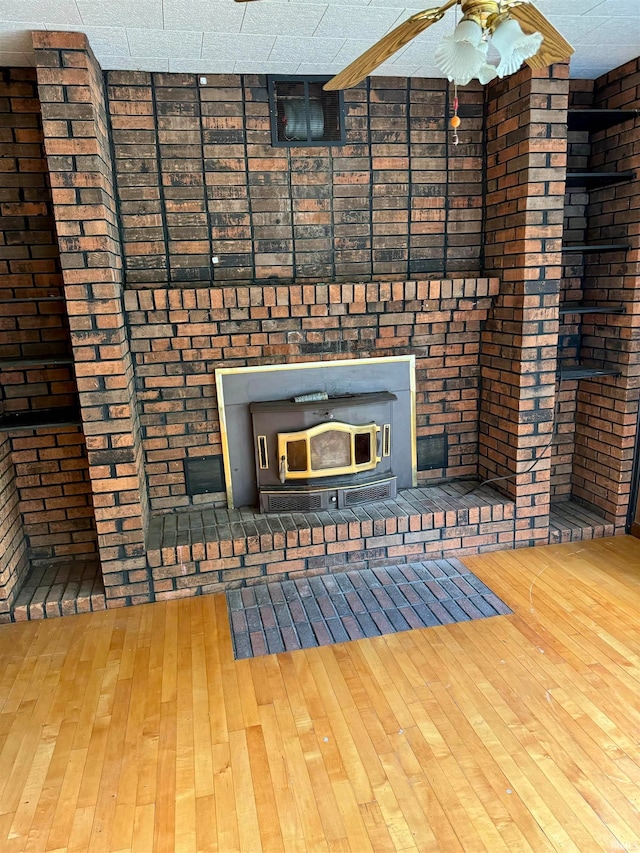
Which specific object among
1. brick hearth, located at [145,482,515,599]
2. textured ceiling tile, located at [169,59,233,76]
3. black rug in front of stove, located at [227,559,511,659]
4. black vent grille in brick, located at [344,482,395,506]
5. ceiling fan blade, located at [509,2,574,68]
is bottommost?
black rug in front of stove, located at [227,559,511,659]

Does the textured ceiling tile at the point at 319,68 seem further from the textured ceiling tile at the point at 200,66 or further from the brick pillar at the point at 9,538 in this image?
the brick pillar at the point at 9,538

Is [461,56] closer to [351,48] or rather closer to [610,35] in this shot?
[351,48]

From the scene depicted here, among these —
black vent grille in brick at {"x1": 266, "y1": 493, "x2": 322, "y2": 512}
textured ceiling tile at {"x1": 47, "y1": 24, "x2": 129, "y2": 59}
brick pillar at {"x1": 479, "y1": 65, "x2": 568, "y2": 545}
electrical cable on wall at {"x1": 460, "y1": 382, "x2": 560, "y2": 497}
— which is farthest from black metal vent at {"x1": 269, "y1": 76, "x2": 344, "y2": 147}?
electrical cable on wall at {"x1": 460, "y1": 382, "x2": 560, "y2": 497}

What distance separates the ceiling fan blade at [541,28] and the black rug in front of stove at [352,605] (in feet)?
7.24

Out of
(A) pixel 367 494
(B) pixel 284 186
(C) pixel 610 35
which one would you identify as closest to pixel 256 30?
(B) pixel 284 186

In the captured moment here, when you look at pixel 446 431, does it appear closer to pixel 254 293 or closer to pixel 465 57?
pixel 254 293

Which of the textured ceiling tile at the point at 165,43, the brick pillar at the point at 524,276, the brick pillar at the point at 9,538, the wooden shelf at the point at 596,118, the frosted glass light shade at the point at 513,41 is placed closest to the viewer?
the frosted glass light shade at the point at 513,41

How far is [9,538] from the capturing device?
2.79 meters

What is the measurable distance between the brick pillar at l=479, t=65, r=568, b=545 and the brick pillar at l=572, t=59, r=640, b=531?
447 mm

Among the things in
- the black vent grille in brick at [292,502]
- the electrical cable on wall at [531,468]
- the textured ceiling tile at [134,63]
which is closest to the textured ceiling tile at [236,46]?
the textured ceiling tile at [134,63]

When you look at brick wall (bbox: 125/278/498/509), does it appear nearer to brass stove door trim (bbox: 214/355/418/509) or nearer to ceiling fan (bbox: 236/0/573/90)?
brass stove door trim (bbox: 214/355/418/509)

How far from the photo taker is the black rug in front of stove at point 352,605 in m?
2.55

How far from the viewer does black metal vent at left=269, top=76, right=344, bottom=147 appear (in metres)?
2.89

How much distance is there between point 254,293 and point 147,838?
228 centimetres
